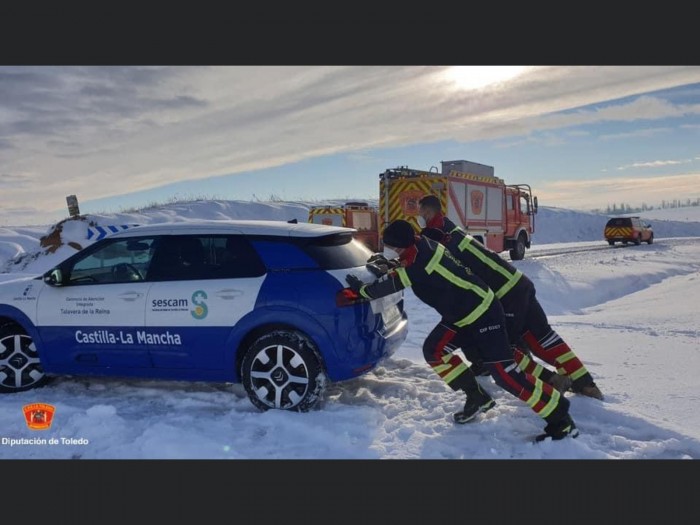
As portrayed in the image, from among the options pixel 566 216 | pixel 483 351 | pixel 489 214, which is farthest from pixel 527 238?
pixel 566 216

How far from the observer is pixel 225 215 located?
2725cm

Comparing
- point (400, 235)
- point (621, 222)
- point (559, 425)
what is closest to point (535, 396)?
point (559, 425)

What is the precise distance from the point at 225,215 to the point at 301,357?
2357 cm

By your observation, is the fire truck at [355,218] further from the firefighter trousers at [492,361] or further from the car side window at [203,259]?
the firefighter trousers at [492,361]

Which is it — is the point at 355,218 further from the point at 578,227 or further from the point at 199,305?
the point at 578,227

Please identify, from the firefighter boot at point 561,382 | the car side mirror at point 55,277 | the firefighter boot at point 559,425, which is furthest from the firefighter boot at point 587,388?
the car side mirror at point 55,277

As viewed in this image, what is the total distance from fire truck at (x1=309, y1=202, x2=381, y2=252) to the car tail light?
1197 cm

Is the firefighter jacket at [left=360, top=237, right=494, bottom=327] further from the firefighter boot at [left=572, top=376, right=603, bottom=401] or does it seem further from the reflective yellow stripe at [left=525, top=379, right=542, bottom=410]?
the firefighter boot at [left=572, top=376, right=603, bottom=401]

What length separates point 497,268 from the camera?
4996mm

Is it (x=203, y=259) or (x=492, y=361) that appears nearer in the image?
(x=492, y=361)

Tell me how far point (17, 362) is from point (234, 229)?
2.45 metres

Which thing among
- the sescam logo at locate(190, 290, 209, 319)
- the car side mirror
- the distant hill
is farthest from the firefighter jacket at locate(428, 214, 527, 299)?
the distant hill

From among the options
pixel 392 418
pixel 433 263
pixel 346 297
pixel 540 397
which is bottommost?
pixel 392 418

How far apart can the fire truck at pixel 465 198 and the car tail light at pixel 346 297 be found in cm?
1038
